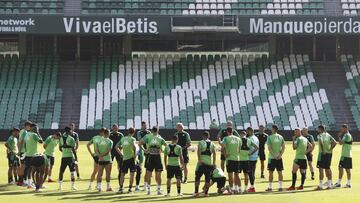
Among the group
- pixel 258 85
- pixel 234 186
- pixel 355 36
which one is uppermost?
pixel 355 36

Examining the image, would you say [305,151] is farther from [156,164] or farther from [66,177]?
[66,177]

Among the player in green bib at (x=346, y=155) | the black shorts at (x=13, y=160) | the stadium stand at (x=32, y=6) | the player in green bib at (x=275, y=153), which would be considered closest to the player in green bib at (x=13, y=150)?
the black shorts at (x=13, y=160)

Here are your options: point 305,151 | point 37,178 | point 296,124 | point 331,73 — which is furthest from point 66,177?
point 331,73

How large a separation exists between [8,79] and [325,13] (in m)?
23.2

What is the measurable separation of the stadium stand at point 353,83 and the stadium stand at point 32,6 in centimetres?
2110

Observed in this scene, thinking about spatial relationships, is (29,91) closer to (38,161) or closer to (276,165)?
(38,161)

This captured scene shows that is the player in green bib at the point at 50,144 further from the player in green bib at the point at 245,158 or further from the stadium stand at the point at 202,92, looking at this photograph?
the stadium stand at the point at 202,92

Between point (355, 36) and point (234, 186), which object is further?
point (355, 36)

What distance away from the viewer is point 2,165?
31.5 metres

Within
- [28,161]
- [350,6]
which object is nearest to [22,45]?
[350,6]

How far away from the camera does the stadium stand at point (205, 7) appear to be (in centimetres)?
5678

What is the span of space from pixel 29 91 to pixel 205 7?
1409 cm

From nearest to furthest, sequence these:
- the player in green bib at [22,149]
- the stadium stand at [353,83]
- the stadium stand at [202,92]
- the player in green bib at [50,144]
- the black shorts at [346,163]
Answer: the player in green bib at [22,149] → the black shorts at [346,163] → the player in green bib at [50,144] → the stadium stand at [202,92] → the stadium stand at [353,83]

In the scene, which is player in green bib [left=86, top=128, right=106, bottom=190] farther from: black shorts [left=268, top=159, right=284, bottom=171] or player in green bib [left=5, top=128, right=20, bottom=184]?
black shorts [left=268, top=159, right=284, bottom=171]
